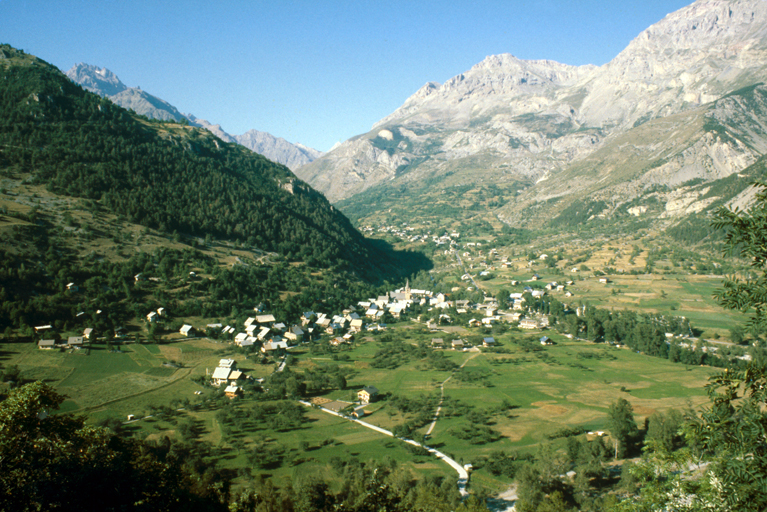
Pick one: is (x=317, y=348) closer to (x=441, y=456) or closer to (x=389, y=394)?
(x=389, y=394)

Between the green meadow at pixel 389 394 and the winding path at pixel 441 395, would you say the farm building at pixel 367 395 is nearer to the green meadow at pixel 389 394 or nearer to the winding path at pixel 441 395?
the green meadow at pixel 389 394

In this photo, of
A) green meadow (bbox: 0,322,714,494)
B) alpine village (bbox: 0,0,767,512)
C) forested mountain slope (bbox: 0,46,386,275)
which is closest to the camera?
alpine village (bbox: 0,0,767,512)

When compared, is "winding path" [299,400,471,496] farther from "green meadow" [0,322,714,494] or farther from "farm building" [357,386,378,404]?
"farm building" [357,386,378,404]

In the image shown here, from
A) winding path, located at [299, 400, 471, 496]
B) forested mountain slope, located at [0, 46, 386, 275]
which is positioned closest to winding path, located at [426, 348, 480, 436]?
winding path, located at [299, 400, 471, 496]

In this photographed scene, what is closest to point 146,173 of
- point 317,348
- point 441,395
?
point 317,348

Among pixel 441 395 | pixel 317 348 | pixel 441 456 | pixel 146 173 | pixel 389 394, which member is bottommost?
pixel 317 348

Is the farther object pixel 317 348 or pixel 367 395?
pixel 317 348

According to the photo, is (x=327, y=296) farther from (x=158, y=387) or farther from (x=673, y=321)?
(x=673, y=321)

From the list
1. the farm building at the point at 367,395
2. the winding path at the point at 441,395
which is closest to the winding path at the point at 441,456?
the winding path at the point at 441,395

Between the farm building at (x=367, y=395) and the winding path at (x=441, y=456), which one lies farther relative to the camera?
the farm building at (x=367, y=395)

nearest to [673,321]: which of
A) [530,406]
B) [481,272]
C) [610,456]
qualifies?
[530,406]

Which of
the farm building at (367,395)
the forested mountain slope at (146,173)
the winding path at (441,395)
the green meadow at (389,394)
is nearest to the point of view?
the green meadow at (389,394)
